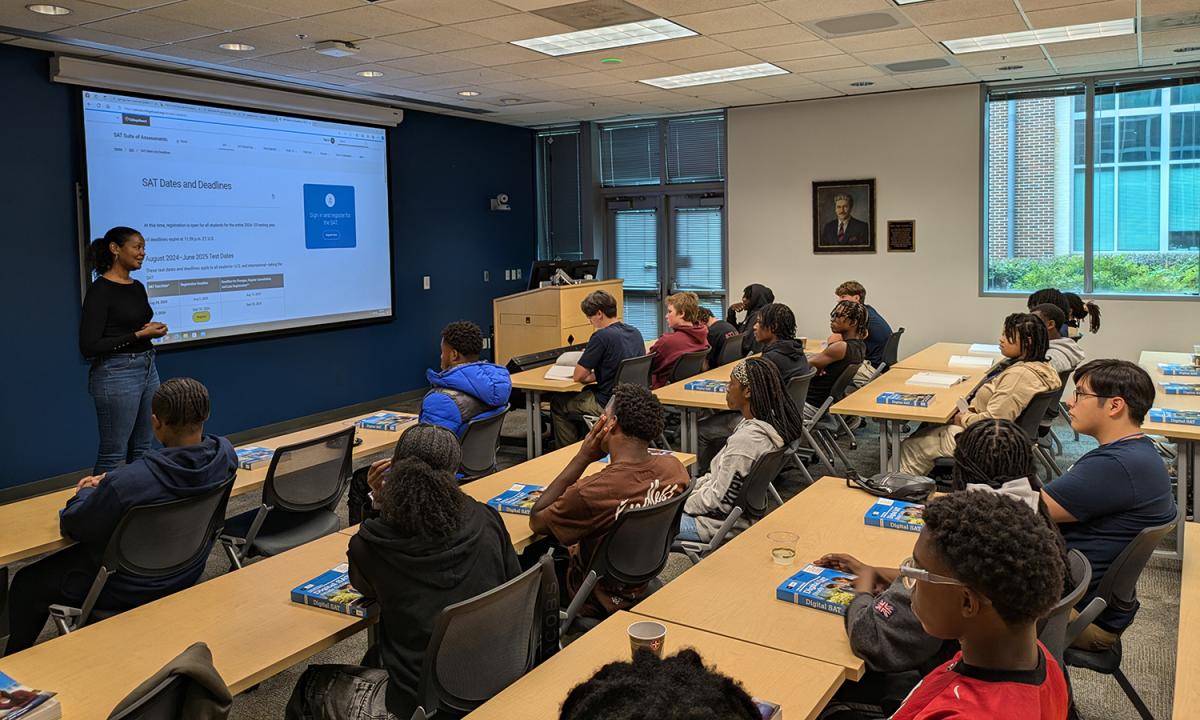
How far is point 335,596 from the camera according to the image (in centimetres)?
257

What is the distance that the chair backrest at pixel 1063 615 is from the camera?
87.4 inches

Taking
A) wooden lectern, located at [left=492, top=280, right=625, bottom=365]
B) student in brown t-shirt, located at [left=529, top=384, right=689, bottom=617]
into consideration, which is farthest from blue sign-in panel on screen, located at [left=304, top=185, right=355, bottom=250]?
student in brown t-shirt, located at [left=529, top=384, right=689, bottom=617]

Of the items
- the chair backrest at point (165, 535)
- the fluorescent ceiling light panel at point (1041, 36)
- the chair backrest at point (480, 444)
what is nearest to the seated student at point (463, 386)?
the chair backrest at point (480, 444)

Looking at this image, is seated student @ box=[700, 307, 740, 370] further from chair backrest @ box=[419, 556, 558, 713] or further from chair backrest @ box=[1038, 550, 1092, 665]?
chair backrest @ box=[419, 556, 558, 713]

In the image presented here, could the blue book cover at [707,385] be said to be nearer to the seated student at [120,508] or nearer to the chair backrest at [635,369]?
the chair backrest at [635,369]

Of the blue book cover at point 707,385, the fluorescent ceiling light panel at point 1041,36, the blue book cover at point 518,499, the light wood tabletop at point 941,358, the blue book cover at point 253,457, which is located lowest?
the blue book cover at point 518,499

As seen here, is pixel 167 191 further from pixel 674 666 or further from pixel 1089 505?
pixel 674 666

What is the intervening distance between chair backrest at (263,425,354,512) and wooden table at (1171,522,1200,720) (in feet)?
10.5

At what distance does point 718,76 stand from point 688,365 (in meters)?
2.88

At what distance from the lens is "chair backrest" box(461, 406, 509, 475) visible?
15.0 ft

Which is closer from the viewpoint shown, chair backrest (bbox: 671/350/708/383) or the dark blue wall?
the dark blue wall

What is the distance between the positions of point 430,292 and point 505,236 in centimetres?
152

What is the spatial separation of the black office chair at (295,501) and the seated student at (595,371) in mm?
2439

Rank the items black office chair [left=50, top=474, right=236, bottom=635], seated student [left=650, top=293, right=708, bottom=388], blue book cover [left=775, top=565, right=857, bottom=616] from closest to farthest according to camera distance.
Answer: blue book cover [left=775, top=565, right=857, bottom=616]
black office chair [left=50, top=474, right=236, bottom=635]
seated student [left=650, top=293, right=708, bottom=388]
